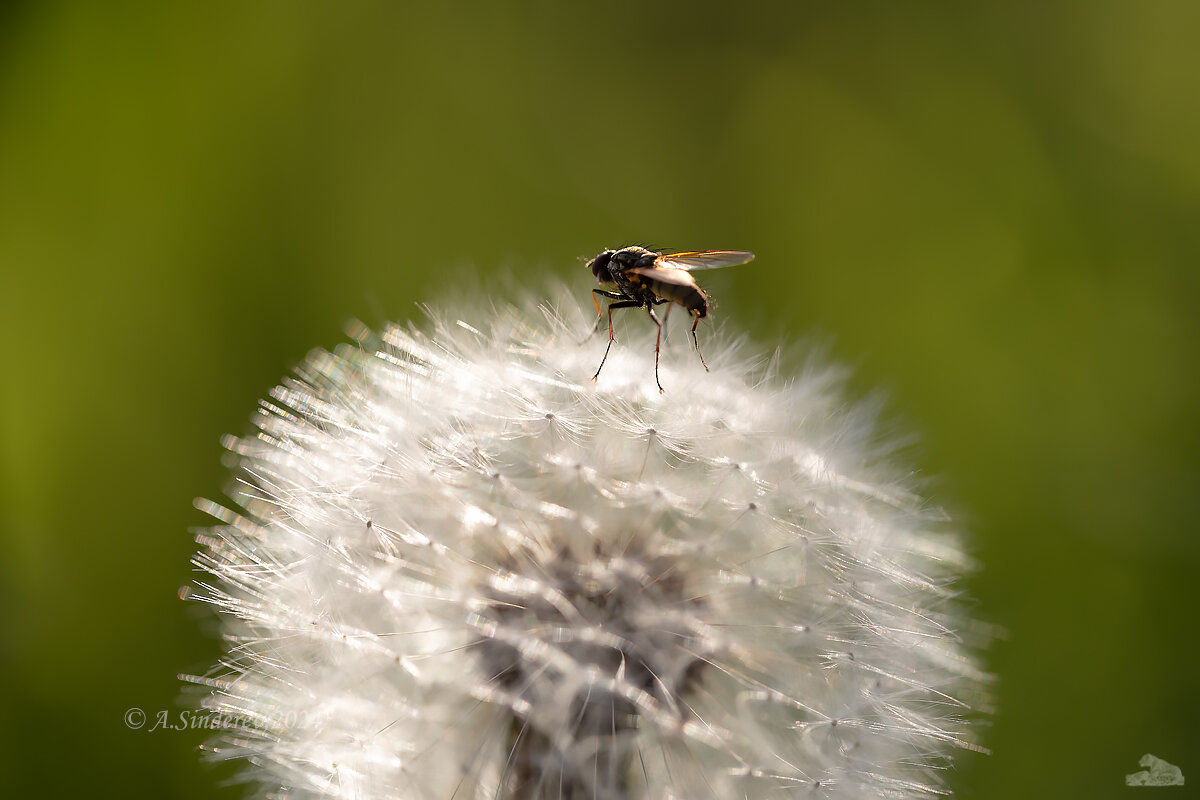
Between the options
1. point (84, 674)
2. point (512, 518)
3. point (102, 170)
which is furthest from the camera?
point (102, 170)

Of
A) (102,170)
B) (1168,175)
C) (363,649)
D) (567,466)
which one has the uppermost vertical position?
(1168,175)

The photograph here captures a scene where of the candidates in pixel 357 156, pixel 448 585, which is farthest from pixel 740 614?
pixel 357 156

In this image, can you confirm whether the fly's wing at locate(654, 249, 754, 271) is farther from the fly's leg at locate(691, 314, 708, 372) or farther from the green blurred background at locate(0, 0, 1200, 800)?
the green blurred background at locate(0, 0, 1200, 800)

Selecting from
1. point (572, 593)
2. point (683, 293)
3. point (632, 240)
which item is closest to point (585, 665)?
point (572, 593)

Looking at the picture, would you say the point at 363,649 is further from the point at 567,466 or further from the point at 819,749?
the point at 819,749

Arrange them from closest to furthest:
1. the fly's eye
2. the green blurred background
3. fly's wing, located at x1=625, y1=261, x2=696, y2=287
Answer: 1. fly's wing, located at x1=625, y1=261, x2=696, y2=287
2. the fly's eye
3. the green blurred background

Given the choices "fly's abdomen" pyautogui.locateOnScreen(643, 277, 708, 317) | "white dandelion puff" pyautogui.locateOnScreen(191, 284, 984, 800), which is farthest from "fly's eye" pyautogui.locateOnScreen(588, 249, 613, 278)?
"white dandelion puff" pyautogui.locateOnScreen(191, 284, 984, 800)
